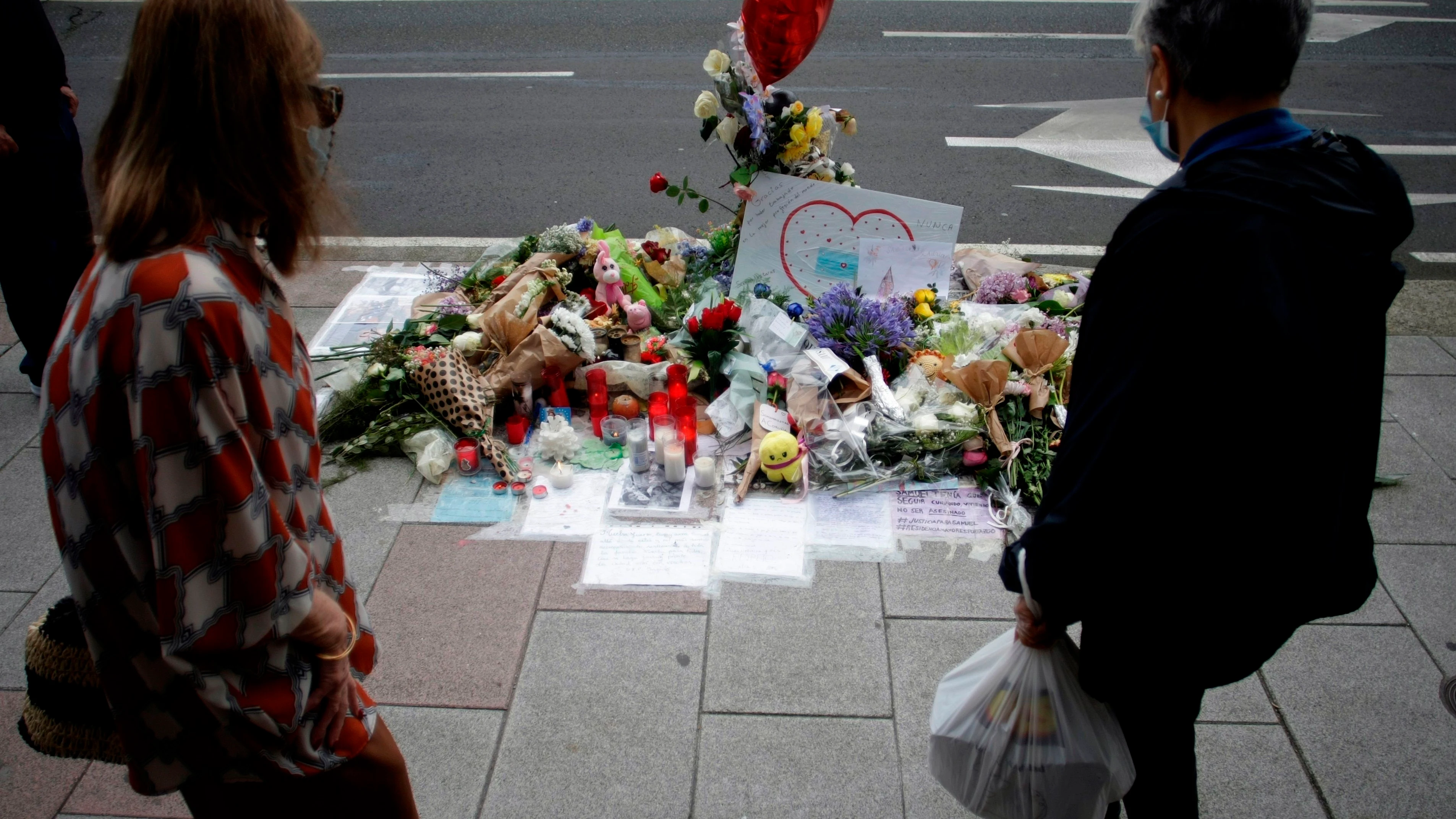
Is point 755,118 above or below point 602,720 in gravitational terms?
above

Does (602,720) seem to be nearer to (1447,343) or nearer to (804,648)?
(804,648)

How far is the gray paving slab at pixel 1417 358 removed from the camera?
425 cm

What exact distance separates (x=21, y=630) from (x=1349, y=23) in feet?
39.8

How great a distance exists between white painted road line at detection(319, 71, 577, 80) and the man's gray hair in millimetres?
7946

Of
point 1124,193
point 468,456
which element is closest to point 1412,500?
point 1124,193

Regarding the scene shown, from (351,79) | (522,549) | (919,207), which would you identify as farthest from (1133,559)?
(351,79)

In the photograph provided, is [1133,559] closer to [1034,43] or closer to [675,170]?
[675,170]

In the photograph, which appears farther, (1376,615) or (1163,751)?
(1376,615)

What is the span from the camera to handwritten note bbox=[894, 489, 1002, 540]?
3.34 meters

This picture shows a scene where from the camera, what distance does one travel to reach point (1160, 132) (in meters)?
1.77

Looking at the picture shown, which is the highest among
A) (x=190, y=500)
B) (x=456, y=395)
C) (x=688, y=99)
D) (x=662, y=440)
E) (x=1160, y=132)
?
(x=1160, y=132)

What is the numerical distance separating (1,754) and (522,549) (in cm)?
153

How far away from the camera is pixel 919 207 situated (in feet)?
14.6

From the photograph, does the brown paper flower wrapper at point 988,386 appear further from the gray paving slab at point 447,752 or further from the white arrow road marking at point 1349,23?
the white arrow road marking at point 1349,23
